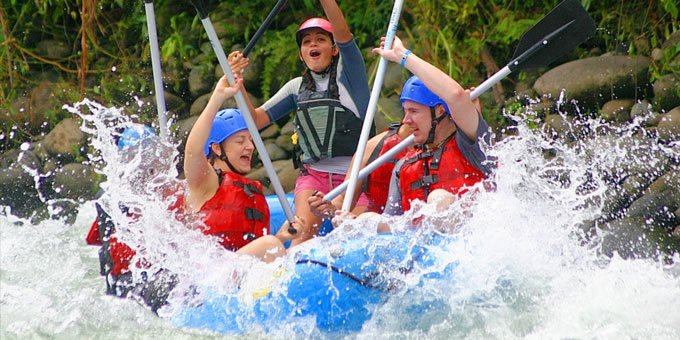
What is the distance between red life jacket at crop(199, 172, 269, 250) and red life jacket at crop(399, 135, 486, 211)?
0.69m

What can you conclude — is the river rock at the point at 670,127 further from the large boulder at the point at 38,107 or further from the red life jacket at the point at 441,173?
the large boulder at the point at 38,107

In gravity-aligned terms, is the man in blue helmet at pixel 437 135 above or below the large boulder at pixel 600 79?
above

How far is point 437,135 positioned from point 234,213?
0.96 m

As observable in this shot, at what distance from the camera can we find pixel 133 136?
4.82m

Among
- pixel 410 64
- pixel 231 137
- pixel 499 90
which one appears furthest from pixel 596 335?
pixel 499 90

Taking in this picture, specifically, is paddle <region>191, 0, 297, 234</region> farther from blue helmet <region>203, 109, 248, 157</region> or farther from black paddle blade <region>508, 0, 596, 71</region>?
black paddle blade <region>508, 0, 596, 71</region>

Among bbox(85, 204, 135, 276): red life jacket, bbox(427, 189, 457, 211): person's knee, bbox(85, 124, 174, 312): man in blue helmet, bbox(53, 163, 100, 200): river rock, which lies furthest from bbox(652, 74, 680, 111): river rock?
bbox(53, 163, 100, 200): river rock

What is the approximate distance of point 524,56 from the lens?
5.02 m

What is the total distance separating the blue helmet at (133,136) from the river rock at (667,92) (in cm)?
326

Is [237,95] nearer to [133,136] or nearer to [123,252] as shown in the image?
[133,136]

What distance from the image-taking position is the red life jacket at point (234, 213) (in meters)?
4.70

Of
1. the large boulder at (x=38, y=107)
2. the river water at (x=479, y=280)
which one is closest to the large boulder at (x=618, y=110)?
the river water at (x=479, y=280)

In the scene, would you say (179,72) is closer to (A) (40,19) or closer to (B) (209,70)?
(B) (209,70)

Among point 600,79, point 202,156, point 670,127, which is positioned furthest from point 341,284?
point 600,79
